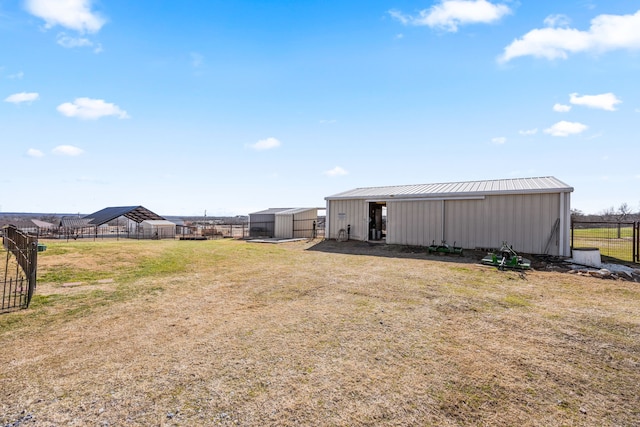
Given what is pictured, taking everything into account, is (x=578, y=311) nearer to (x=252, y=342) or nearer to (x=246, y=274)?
(x=252, y=342)

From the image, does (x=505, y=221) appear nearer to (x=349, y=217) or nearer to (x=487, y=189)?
(x=487, y=189)

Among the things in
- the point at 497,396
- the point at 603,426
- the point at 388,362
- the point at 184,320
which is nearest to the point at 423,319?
the point at 388,362

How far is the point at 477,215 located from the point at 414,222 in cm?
303

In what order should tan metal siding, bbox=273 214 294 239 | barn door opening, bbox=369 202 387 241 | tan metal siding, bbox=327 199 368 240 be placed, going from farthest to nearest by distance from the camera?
tan metal siding, bbox=273 214 294 239 → barn door opening, bbox=369 202 387 241 → tan metal siding, bbox=327 199 368 240

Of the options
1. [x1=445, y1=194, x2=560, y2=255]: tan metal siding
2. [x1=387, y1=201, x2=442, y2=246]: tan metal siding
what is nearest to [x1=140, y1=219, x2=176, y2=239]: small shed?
[x1=387, y1=201, x2=442, y2=246]: tan metal siding

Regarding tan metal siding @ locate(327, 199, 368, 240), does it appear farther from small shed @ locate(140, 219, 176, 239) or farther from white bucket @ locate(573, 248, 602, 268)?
small shed @ locate(140, 219, 176, 239)

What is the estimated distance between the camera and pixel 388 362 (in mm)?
4125

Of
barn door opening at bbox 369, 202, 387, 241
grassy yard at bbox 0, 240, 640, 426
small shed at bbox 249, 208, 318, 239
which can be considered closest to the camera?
grassy yard at bbox 0, 240, 640, 426

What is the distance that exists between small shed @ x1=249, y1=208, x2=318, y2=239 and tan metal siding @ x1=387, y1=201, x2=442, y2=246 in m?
8.06

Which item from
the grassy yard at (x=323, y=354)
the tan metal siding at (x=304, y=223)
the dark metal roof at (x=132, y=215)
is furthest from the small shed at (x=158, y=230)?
the grassy yard at (x=323, y=354)

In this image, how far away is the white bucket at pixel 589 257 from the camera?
1116 cm

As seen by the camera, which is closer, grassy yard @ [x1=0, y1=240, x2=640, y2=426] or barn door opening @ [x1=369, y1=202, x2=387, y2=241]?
grassy yard @ [x1=0, y1=240, x2=640, y2=426]

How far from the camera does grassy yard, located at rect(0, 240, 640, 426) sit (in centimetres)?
315

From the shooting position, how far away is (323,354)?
14.3ft
